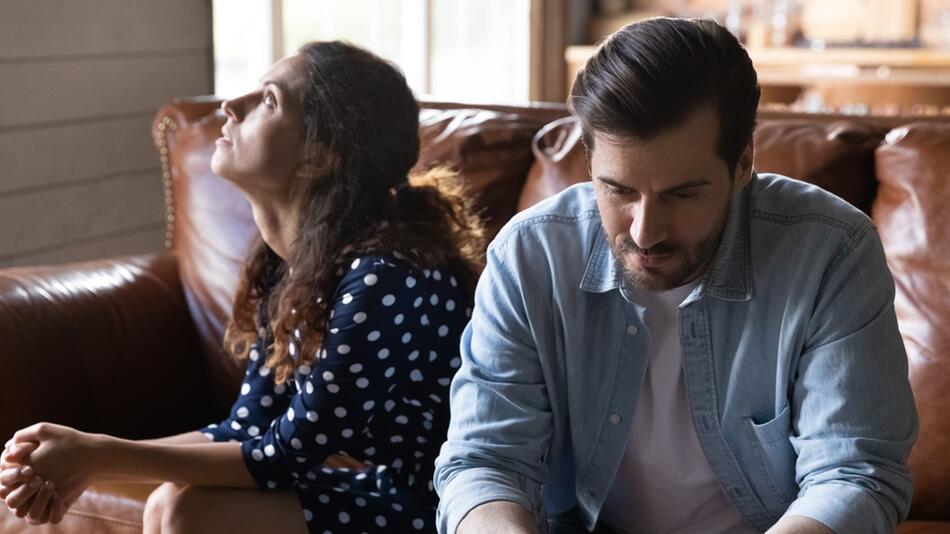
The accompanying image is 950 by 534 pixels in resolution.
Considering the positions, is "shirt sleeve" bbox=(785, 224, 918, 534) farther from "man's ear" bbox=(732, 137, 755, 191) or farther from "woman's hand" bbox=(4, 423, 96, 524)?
"woman's hand" bbox=(4, 423, 96, 524)

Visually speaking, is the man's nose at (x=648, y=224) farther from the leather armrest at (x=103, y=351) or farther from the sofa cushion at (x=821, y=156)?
the leather armrest at (x=103, y=351)

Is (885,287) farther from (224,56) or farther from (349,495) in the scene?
(224,56)

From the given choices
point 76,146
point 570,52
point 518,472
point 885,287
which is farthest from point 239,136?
point 570,52

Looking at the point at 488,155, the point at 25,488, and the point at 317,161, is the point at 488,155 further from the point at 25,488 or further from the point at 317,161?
the point at 25,488

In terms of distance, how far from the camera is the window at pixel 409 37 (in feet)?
11.8

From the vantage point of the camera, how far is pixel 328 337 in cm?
159

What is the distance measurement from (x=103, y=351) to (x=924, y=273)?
1.29m

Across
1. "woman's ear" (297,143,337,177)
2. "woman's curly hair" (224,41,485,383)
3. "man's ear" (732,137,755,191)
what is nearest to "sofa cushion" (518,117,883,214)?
"woman's curly hair" (224,41,485,383)

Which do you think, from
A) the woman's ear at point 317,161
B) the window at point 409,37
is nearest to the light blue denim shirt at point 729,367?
the woman's ear at point 317,161

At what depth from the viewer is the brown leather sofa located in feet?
5.61

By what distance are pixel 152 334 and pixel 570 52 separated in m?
3.51

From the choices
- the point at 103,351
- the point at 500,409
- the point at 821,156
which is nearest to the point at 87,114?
the point at 103,351

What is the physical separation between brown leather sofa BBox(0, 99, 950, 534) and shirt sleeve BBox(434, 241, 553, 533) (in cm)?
58

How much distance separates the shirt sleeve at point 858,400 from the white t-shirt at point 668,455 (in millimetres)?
130
